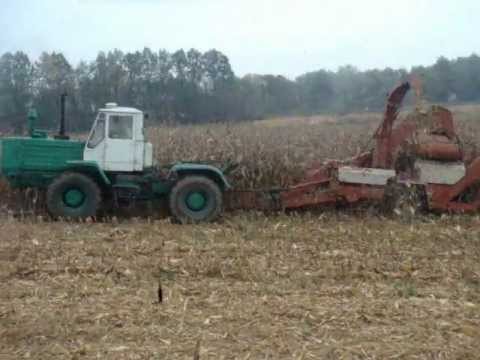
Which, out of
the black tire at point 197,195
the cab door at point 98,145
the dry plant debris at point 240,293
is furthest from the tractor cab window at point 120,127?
the dry plant debris at point 240,293

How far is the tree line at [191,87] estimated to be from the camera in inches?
767

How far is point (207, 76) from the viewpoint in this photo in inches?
1103

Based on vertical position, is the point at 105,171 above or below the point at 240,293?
above

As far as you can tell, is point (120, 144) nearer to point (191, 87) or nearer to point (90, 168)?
point (90, 168)

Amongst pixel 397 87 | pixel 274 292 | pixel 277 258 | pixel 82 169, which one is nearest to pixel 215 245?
pixel 277 258

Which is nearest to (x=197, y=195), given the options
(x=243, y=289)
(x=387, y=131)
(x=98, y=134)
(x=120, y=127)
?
(x=120, y=127)

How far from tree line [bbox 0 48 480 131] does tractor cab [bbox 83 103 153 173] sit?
16.2ft

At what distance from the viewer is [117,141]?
34.7 ft

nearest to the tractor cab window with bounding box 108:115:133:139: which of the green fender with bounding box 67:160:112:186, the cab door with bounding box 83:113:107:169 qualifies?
the cab door with bounding box 83:113:107:169

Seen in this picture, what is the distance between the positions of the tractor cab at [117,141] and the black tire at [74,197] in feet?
1.39

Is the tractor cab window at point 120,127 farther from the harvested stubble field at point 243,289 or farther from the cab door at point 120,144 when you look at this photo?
the harvested stubble field at point 243,289

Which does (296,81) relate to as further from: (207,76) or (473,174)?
(473,174)

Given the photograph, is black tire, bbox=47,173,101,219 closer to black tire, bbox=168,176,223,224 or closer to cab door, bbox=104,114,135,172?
cab door, bbox=104,114,135,172

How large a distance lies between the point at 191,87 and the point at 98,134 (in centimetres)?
1495
